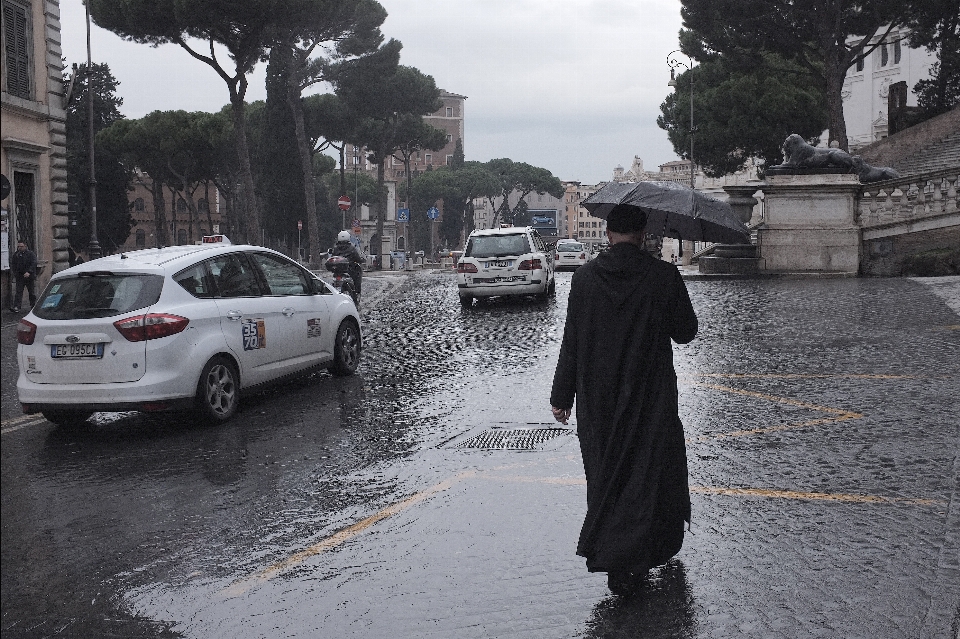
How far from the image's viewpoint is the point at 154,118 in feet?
210

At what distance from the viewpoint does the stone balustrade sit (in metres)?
24.5

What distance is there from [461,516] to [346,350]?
19.1 feet

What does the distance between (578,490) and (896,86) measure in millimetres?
42064

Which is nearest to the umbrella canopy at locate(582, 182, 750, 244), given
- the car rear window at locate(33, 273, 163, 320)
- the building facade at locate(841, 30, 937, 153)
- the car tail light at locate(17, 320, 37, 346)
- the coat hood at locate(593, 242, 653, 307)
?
the coat hood at locate(593, 242, 653, 307)

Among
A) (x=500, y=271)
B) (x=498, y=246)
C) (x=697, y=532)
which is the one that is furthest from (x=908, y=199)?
(x=697, y=532)

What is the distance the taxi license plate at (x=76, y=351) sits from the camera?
7.98m

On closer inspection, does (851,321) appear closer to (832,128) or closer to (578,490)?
(578,490)

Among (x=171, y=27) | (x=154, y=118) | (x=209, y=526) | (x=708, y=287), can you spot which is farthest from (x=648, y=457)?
(x=154, y=118)

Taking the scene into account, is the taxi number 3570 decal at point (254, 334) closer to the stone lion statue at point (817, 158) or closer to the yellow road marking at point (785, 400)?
the yellow road marking at point (785, 400)

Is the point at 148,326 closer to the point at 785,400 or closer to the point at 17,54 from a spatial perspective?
the point at 785,400

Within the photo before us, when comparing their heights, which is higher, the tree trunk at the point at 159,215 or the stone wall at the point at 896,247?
the tree trunk at the point at 159,215

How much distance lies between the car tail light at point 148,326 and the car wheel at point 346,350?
2.84 m

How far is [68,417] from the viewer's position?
8.55 metres

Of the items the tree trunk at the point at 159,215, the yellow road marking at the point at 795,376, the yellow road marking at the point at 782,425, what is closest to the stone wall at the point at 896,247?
the yellow road marking at the point at 795,376
